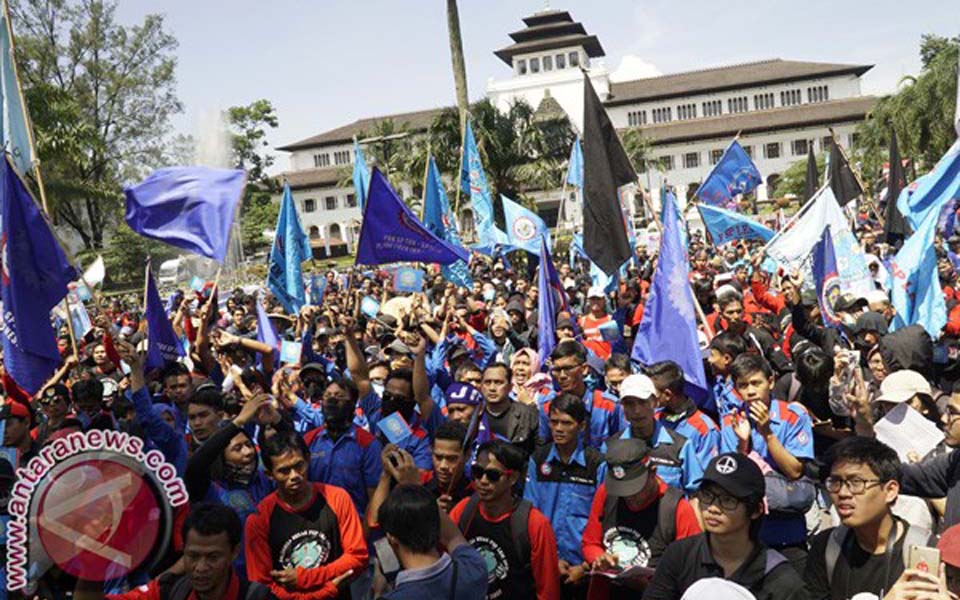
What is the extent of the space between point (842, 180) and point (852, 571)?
1407cm

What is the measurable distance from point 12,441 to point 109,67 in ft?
126

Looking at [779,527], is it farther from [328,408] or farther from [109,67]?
[109,67]

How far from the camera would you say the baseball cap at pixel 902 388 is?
4.37 metres

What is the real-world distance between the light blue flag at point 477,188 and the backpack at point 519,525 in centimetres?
1095

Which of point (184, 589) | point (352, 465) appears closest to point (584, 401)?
point (352, 465)

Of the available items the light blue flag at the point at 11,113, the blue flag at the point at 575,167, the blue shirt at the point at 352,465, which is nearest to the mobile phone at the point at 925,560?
the blue shirt at the point at 352,465

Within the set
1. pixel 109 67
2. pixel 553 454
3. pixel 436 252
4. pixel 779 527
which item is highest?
pixel 109 67

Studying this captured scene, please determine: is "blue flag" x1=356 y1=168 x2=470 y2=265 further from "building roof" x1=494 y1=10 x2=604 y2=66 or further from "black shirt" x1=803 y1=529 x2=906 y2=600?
"building roof" x1=494 y1=10 x2=604 y2=66

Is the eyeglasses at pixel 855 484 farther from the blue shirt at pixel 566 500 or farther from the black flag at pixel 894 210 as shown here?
the black flag at pixel 894 210

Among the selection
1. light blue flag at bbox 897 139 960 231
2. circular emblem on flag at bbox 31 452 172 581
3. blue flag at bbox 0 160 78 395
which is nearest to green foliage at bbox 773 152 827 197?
light blue flag at bbox 897 139 960 231

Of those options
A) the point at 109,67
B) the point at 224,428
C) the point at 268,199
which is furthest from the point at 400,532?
the point at 268,199

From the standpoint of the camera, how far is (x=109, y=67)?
1526 inches

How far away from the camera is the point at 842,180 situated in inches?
615

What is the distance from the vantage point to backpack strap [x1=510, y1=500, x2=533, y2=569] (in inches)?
141
